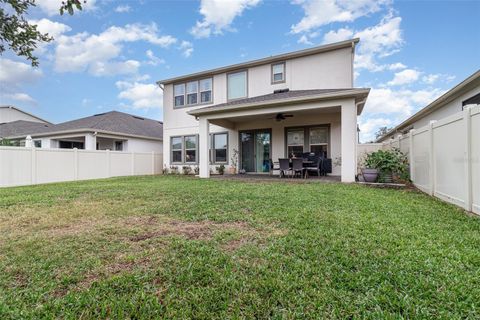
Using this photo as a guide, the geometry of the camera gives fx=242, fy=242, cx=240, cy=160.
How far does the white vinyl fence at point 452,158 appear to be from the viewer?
4.11 m

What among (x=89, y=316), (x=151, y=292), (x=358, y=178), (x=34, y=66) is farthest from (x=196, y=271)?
(x=358, y=178)

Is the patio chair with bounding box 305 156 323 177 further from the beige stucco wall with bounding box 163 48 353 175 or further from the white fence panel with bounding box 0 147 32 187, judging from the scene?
the white fence panel with bounding box 0 147 32 187

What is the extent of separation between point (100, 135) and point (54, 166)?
4750 millimetres

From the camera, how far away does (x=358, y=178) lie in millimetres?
9930

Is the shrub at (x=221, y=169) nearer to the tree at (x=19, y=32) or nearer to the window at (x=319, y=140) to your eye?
the window at (x=319, y=140)

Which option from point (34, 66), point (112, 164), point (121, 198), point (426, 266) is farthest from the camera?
point (112, 164)

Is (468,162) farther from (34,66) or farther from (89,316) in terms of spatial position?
(34,66)

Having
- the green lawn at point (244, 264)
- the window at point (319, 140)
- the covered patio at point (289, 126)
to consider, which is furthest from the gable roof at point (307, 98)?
the green lawn at point (244, 264)

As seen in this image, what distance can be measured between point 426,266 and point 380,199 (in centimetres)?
370

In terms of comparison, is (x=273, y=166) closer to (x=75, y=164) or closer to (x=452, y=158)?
(x=452, y=158)

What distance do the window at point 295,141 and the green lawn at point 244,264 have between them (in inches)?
318

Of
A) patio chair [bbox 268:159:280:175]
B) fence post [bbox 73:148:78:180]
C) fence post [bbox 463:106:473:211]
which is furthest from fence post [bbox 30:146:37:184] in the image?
fence post [bbox 463:106:473:211]

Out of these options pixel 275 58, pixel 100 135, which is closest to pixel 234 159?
pixel 275 58

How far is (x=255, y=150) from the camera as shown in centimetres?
1365
